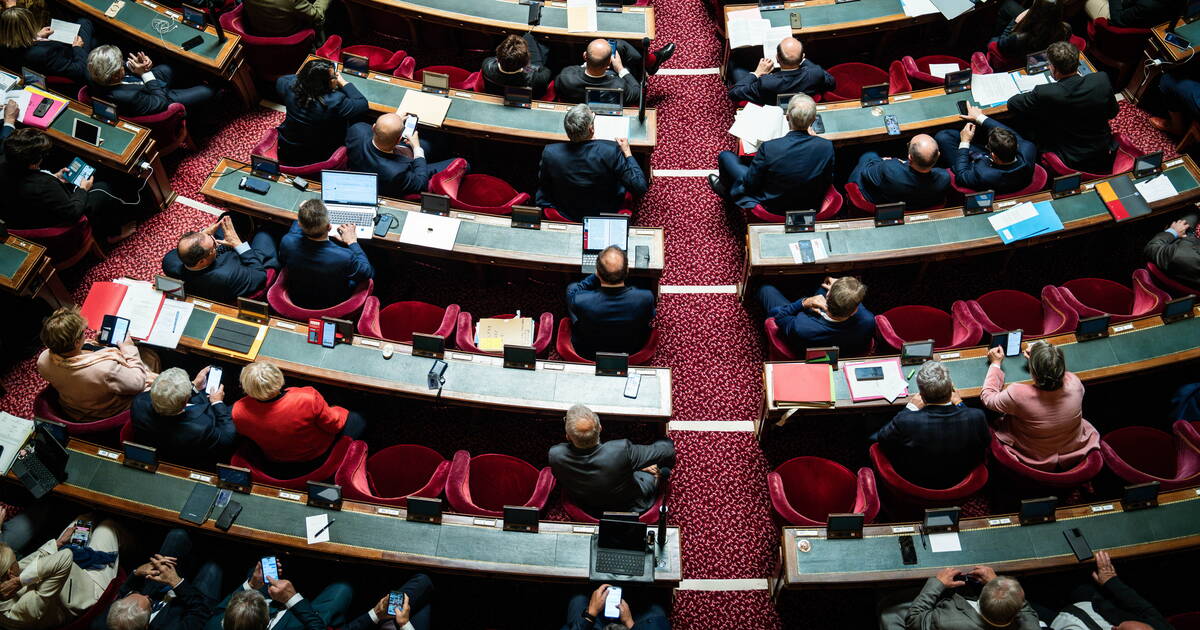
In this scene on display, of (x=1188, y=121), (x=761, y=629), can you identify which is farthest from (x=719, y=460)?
(x=1188, y=121)

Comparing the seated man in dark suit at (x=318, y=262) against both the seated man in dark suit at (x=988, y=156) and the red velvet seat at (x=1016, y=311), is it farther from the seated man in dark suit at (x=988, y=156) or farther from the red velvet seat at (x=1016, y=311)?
the seated man in dark suit at (x=988, y=156)

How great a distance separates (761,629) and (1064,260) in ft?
16.0

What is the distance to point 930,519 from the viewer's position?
5.83 metres

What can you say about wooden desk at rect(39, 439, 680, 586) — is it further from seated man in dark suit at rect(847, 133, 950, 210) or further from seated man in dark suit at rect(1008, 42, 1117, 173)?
seated man in dark suit at rect(1008, 42, 1117, 173)

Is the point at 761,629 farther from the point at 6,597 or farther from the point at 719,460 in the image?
the point at 6,597

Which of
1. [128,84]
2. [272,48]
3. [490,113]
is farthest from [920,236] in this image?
[128,84]

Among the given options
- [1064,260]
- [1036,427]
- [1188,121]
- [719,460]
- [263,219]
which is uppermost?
[1188,121]

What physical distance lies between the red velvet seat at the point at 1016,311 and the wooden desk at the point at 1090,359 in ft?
1.28

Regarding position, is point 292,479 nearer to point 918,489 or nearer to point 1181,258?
point 918,489

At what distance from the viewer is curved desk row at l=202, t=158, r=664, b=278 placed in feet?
23.9

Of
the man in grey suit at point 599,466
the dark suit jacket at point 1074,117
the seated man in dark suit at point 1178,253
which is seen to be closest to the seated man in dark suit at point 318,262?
the man in grey suit at point 599,466

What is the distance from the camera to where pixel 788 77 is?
334 inches

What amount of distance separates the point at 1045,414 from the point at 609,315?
10.9ft

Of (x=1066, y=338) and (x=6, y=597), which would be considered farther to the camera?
(x=1066, y=338)
